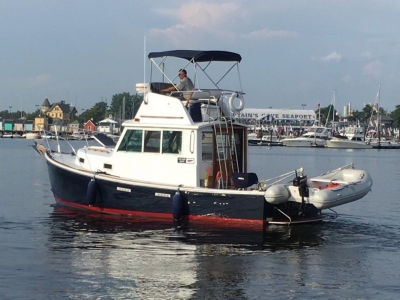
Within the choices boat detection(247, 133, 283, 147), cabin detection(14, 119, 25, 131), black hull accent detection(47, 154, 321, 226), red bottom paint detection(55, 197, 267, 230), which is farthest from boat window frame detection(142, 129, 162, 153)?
cabin detection(14, 119, 25, 131)

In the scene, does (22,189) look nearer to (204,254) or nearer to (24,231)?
(24,231)

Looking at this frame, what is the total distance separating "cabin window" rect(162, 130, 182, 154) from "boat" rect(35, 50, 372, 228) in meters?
0.03

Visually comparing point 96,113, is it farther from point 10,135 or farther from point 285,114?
point 285,114

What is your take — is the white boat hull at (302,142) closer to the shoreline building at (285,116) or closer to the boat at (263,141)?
the boat at (263,141)

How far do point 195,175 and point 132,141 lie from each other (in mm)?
2117

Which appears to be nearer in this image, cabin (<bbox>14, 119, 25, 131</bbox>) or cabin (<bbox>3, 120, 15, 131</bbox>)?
cabin (<bbox>14, 119, 25, 131</bbox>)

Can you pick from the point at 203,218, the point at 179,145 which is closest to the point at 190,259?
the point at 203,218

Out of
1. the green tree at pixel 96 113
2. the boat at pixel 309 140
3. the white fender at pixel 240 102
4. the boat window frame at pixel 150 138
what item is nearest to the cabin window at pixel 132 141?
the boat window frame at pixel 150 138

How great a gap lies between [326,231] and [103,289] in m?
7.80

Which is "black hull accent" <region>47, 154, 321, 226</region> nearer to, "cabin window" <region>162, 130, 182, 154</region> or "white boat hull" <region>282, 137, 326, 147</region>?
"cabin window" <region>162, 130, 182, 154</region>

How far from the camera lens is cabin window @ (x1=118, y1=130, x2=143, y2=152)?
19141mm

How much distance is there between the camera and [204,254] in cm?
1556

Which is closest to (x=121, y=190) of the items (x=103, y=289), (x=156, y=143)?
(x=156, y=143)

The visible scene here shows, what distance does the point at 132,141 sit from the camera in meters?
19.2
